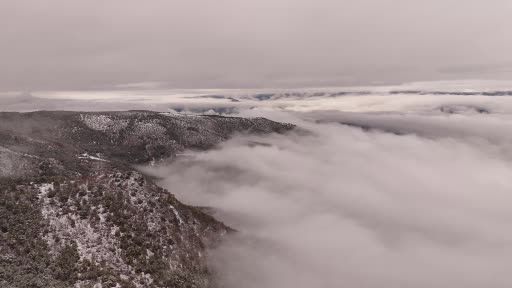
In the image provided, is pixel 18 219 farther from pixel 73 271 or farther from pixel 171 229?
pixel 171 229

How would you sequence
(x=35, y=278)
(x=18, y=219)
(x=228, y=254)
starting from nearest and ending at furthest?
(x=35, y=278), (x=18, y=219), (x=228, y=254)

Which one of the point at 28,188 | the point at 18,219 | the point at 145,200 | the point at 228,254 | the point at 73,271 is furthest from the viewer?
the point at 228,254

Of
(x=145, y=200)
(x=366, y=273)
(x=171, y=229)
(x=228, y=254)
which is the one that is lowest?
(x=366, y=273)

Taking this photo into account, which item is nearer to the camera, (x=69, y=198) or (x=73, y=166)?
(x=69, y=198)

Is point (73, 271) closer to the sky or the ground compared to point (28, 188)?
closer to the ground

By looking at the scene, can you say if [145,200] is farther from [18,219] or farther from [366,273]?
[366,273]

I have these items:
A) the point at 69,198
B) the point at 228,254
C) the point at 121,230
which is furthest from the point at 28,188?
the point at 228,254

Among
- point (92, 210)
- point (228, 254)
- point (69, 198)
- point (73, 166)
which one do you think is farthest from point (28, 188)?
point (73, 166)

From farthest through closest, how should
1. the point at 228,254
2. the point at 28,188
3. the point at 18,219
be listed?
the point at 228,254 → the point at 28,188 → the point at 18,219

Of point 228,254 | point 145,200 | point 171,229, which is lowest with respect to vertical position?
point 228,254
